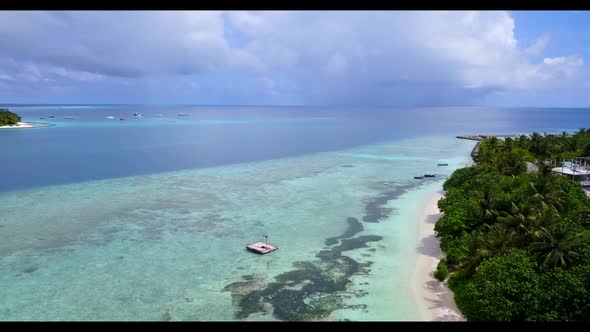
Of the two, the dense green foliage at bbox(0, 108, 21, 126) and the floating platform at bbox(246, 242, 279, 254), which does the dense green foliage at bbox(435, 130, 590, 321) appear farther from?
the dense green foliage at bbox(0, 108, 21, 126)

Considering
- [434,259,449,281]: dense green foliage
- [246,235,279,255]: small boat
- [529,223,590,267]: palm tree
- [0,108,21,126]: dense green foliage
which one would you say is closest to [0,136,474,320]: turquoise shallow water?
[246,235,279,255]: small boat

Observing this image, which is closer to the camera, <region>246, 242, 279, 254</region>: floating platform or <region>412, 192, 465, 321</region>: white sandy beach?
<region>412, 192, 465, 321</region>: white sandy beach

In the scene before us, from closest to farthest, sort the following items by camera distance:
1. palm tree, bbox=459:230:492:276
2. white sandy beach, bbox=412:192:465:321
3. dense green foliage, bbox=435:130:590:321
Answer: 1. dense green foliage, bbox=435:130:590:321
2. white sandy beach, bbox=412:192:465:321
3. palm tree, bbox=459:230:492:276

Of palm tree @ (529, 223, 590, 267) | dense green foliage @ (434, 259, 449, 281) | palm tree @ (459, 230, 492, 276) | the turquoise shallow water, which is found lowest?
the turquoise shallow water

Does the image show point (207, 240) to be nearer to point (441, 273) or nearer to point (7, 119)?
point (441, 273)

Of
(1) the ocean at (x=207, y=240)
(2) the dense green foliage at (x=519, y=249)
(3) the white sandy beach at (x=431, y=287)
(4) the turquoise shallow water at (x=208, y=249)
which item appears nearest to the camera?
(2) the dense green foliage at (x=519, y=249)

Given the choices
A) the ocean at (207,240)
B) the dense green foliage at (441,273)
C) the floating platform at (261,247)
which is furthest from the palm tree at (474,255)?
the floating platform at (261,247)

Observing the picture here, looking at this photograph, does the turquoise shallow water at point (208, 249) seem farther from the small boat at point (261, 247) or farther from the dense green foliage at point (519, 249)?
the dense green foliage at point (519, 249)
